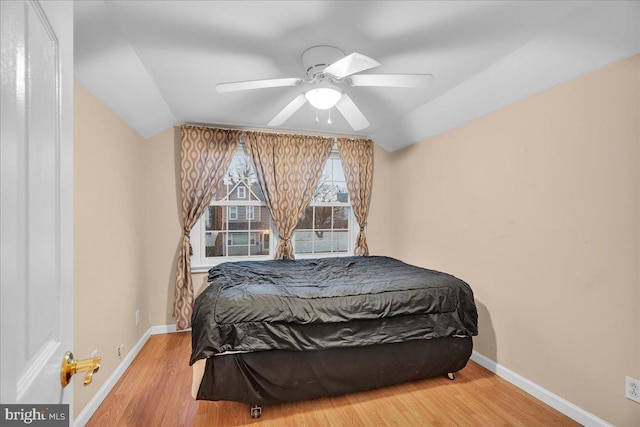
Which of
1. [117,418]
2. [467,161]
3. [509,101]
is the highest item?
[509,101]

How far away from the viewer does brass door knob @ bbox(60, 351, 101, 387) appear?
0.69 metres

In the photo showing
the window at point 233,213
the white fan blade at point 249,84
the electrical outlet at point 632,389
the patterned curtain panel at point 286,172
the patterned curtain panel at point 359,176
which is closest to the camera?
the electrical outlet at point 632,389

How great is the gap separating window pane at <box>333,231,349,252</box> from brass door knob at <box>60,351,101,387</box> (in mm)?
3488

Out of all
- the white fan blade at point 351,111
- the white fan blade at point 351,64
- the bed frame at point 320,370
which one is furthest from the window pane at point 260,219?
the white fan blade at point 351,64

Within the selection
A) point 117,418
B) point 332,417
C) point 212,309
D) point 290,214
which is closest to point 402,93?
point 290,214

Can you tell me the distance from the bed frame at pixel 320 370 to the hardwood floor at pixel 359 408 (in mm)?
93

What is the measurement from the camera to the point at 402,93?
2.67 metres

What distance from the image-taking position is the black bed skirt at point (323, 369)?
6.19 feet

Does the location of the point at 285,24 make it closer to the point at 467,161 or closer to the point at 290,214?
the point at 467,161

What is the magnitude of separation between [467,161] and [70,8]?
2910 mm

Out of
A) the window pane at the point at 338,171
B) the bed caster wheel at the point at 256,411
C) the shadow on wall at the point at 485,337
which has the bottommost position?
the bed caster wheel at the point at 256,411

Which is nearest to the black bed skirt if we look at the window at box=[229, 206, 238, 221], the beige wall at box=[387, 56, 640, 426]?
the beige wall at box=[387, 56, 640, 426]

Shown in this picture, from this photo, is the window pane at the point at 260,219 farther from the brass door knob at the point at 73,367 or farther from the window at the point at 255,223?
the brass door knob at the point at 73,367

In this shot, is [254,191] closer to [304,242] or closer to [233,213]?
[233,213]
